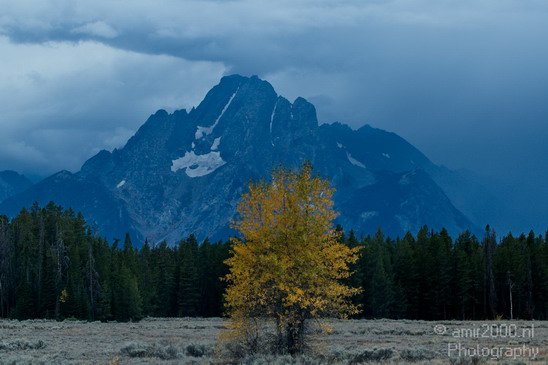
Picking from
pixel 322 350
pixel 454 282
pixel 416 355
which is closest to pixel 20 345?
pixel 322 350

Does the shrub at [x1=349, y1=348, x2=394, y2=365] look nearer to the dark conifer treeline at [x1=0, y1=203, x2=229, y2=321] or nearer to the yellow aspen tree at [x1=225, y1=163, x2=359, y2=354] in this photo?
the yellow aspen tree at [x1=225, y1=163, x2=359, y2=354]

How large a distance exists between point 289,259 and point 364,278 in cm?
7101

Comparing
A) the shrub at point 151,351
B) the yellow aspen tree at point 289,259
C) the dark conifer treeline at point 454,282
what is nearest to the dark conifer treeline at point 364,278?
the dark conifer treeline at point 454,282

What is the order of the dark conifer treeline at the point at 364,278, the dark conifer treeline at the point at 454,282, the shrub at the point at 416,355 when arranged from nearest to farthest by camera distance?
the shrub at the point at 416,355, the dark conifer treeline at the point at 364,278, the dark conifer treeline at the point at 454,282

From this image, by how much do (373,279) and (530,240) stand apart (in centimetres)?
2978

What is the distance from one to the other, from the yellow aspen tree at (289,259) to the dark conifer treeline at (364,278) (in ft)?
207

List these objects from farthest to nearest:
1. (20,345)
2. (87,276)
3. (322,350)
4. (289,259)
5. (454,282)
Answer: (454,282) → (87,276) → (20,345) → (322,350) → (289,259)

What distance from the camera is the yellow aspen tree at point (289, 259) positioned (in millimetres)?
33844

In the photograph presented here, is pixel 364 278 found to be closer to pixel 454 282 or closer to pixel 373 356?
pixel 454 282

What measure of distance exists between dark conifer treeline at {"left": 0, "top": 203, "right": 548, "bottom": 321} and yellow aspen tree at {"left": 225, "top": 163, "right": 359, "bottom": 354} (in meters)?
63.1

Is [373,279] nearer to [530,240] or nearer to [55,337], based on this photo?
[530,240]

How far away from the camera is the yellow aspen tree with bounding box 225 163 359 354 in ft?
111

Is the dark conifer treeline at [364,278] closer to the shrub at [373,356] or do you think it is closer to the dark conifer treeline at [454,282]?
the dark conifer treeline at [454,282]

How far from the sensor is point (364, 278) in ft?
339
